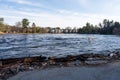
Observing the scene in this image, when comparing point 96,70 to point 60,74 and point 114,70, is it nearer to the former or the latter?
point 114,70

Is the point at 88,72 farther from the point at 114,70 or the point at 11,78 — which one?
the point at 11,78

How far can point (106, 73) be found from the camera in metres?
14.9

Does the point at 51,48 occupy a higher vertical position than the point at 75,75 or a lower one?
lower

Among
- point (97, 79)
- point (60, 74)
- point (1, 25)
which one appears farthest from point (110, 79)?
point (1, 25)

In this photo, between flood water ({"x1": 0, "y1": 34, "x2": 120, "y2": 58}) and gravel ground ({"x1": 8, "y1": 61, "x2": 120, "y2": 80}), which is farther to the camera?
flood water ({"x1": 0, "y1": 34, "x2": 120, "y2": 58})

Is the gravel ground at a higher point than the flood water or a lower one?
higher

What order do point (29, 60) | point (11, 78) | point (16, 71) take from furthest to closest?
point (29, 60) < point (16, 71) < point (11, 78)

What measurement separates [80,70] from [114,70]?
6.83 ft

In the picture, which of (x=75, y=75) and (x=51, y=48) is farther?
(x=51, y=48)

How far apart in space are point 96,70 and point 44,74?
331cm

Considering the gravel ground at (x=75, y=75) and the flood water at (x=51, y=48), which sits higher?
the gravel ground at (x=75, y=75)

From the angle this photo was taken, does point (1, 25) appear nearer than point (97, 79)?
No

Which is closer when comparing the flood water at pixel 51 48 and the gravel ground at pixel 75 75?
the gravel ground at pixel 75 75

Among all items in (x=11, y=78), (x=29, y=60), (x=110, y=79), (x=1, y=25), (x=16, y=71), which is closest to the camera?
(x=110, y=79)
